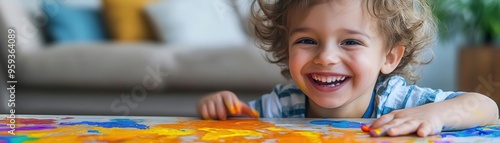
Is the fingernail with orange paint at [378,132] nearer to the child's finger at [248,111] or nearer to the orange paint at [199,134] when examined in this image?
the orange paint at [199,134]

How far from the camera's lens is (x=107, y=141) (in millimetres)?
732

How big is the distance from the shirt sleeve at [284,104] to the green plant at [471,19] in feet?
6.58

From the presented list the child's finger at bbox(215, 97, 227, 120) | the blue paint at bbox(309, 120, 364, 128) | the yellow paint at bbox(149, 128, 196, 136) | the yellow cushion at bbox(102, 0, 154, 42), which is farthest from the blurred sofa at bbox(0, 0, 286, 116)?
the yellow paint at bbox(149, 128, 196, 136)

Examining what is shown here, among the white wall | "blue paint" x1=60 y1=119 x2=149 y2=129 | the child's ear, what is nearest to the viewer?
"blue paint" x1=60 y1=119 x2=149 y2=129

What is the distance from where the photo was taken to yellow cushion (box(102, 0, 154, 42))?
3.17 m

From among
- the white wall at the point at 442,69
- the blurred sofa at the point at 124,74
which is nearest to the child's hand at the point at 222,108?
the blurred sofa at the point at 124,74

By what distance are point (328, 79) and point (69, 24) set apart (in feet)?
7.89

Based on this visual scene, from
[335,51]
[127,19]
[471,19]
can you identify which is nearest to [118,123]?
[335,51]

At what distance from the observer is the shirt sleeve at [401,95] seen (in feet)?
3.39

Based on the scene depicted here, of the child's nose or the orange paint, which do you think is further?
the child's nose

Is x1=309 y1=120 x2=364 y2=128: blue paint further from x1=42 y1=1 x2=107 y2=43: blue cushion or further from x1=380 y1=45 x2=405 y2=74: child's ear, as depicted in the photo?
x1=42 y1=1 x2=107 y2=43: blue cushion

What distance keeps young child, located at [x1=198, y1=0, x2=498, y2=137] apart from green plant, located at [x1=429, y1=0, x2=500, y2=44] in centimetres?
200

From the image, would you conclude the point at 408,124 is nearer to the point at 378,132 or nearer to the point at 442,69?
the point at 378,132

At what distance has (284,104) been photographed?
1.16 metres
